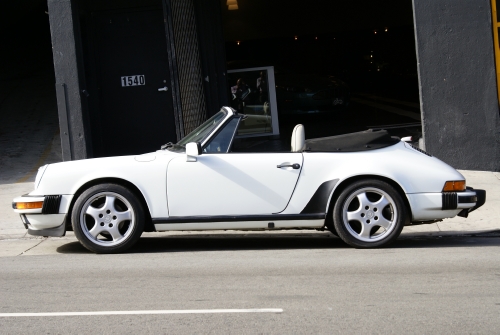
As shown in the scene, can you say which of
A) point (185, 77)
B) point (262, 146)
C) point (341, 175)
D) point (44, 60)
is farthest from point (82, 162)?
point (44, 60)

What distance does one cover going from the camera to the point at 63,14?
37.6 ft

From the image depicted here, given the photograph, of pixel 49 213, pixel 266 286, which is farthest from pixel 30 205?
pixel 266 286

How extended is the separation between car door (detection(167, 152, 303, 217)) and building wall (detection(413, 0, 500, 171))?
4.90m

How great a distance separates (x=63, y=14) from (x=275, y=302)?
7.78 meters

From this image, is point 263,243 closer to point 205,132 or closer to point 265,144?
point 205,132

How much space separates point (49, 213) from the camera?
6879mm

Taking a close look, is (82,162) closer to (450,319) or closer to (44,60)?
(450,319)

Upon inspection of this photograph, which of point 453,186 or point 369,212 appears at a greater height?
point 453,186

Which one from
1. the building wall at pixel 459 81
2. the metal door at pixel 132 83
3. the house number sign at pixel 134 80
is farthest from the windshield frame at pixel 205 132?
the house number sign at pixel 134 80

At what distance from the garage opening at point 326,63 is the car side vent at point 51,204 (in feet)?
27.7

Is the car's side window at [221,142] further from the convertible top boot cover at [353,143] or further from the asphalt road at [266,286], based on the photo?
the asphalt road at [266,286]

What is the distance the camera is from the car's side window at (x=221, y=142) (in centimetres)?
703

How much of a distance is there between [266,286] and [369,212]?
1.61 metres

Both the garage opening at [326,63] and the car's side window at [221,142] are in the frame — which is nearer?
the car's side window at [221,142]
